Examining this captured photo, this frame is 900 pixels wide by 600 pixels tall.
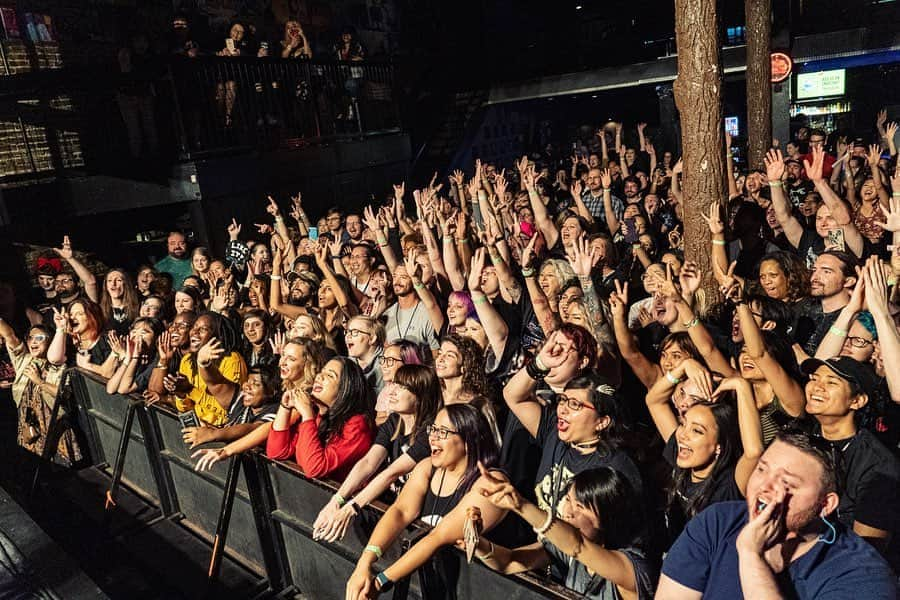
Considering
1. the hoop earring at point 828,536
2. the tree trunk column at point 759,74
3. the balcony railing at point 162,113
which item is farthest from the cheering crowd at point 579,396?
the balcony railing at point 162,113

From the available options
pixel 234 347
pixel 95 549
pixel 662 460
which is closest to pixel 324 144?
pixel 234 347

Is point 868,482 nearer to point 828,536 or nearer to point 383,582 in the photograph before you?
point 828,536

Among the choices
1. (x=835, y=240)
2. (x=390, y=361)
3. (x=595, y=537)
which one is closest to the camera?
(x=595, y=537)

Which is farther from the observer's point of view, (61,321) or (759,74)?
(759,74)

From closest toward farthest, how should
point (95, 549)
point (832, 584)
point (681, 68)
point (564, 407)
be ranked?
point (832, 584), point (564, 407), point (95, 549), point (681, 68)

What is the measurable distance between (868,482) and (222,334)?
14.2ft

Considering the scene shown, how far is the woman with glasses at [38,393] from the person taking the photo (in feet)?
20.1

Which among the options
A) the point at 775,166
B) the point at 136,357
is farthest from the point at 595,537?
the point at 775,166

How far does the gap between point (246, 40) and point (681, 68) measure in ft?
27.4

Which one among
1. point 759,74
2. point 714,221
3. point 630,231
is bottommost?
point 630,231

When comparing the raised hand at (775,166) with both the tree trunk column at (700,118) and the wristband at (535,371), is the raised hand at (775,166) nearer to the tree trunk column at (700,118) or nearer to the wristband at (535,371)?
the tree trunk column at (700,118)

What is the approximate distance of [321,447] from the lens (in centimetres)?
362

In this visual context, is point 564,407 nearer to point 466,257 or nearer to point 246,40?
point 466,257

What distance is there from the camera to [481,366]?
3.81 m
